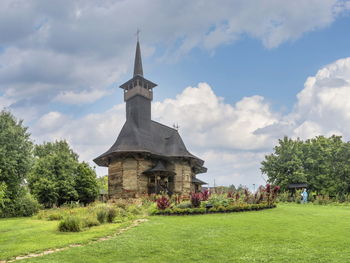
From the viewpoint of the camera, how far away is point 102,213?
43.2 feet

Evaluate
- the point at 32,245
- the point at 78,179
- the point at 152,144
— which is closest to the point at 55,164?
the point at 78,179

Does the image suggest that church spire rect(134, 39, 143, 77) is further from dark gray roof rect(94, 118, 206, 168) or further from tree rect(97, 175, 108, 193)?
tree rect(97, 175, 108, 193)

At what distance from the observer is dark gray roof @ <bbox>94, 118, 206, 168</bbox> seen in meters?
28.0

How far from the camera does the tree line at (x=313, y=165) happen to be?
112ft

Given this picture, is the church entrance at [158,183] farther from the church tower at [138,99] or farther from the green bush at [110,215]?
the green bush at [110,215]

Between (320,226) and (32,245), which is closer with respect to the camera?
(32,245)

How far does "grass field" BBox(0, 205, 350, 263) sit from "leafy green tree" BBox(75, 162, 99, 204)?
2070 cm

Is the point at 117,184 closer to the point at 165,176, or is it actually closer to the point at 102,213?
the point at 165,176

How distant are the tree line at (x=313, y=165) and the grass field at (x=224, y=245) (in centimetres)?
2511

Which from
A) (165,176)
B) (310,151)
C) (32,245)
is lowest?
(32,245)

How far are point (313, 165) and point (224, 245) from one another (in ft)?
101

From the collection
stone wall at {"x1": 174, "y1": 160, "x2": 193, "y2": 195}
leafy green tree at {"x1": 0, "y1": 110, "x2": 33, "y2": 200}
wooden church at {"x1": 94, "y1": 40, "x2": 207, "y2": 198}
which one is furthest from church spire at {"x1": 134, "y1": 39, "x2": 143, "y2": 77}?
leafy green tree at {"x1": 0, "y1": 110, "x2": 33, "y2": 200}

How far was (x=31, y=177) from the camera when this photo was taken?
2852 cm

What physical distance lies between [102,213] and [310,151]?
2911cm
